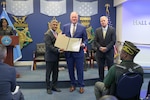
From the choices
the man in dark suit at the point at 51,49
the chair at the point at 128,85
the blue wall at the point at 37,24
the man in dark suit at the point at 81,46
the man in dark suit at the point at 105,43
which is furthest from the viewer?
the blue wall at the point at 37,24

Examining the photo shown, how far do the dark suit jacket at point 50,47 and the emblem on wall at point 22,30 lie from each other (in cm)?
292

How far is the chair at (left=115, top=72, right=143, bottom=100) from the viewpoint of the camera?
2535 mm

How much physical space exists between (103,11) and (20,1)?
8.62 ft

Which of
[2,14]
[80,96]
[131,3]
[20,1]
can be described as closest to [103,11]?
[131,3]

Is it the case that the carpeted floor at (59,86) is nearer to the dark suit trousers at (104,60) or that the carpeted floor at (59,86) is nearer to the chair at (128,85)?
the dark suit trousers at (104,60)

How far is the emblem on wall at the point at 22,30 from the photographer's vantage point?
7320 millimetres

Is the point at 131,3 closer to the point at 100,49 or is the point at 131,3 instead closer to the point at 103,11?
the point at 103,11

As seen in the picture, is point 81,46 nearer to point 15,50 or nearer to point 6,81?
point 6,81

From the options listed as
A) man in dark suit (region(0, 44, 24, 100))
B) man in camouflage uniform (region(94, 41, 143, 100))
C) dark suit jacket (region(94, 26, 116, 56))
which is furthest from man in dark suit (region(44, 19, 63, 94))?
man in dark suit (region(0, 44, 24, 100))

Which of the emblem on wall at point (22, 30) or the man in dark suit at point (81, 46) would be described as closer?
the man in dark suit at point (81, 46)

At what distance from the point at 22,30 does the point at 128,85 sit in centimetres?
536

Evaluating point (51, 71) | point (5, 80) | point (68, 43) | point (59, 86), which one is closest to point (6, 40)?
point (51, 71)

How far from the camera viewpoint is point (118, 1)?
6.96 m

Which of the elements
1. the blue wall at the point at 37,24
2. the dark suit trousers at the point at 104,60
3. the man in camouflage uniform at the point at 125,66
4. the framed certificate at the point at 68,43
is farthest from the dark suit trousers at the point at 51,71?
the blue wall at the point at 37,24
